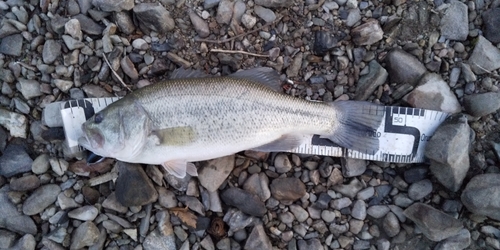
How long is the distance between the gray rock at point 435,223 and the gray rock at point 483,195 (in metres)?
0.25

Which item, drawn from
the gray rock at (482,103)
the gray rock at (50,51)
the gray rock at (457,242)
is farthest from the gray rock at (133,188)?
the gray rock at (482,103)

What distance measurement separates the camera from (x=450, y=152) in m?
4.29

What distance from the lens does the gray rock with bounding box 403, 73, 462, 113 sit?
15.1 feet

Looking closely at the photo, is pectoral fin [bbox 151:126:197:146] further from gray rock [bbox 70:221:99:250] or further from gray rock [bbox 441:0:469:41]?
gray rock [bbox 441:0:469:41]

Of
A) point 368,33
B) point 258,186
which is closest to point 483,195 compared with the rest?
point 368,33

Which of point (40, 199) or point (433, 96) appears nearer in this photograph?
point (40, 199)

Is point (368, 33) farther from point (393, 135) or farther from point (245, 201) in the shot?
point (245, 201)

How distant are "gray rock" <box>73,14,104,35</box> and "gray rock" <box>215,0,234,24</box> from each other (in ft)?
4.61

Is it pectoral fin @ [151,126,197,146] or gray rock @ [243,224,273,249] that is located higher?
pectoral fin @ [151,126,197,146]

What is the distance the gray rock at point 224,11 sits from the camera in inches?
184

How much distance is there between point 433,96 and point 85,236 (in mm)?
4221

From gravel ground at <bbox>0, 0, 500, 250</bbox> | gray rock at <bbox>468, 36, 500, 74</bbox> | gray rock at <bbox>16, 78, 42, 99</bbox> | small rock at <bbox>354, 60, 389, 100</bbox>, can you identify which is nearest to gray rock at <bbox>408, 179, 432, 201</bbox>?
gravel ground at <bbox>0, 0, 500, 250</bbox>

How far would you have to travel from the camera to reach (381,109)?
14.7 ft

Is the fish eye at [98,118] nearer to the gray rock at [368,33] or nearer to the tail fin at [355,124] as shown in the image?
the tail fin at [355,124]
